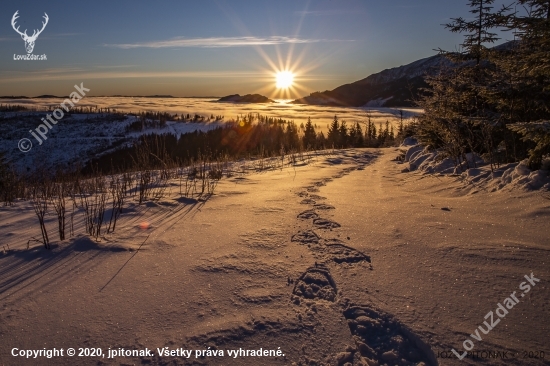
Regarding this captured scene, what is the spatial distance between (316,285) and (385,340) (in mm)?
634

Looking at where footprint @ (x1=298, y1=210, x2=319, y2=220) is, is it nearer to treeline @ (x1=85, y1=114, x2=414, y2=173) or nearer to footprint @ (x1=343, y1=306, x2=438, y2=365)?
footprint @ (x1=343, y1=306, x2=438, y2=365)

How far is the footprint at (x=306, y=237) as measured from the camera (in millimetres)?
3160

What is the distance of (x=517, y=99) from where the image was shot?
516 centimetres

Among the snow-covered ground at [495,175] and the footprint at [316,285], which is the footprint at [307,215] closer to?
the footprint at [316,285]

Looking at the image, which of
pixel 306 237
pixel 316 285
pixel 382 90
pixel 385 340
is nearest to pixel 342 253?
pixel 306 237

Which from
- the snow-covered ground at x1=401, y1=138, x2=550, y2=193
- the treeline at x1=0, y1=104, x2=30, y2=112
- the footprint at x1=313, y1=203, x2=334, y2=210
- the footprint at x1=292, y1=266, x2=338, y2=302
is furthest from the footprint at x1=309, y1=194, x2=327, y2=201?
the treeline at x1=0, y1=104, x2=30, y2=112

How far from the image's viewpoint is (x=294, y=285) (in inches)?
91.6

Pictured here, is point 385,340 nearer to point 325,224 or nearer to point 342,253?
point 342,253

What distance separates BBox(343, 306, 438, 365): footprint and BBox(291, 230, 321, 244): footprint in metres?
1.17

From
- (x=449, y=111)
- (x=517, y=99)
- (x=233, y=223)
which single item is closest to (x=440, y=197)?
(x=517, y=99)

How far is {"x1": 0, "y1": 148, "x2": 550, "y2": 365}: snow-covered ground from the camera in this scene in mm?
1725

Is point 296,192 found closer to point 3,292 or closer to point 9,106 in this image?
point 3,292

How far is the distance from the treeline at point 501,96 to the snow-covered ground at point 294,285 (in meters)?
1.62

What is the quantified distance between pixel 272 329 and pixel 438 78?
916 cm
